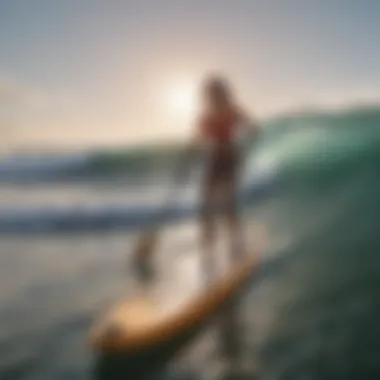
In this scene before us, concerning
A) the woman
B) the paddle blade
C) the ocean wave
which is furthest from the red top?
the paddle blade

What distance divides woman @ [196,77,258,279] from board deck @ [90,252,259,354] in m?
0.05

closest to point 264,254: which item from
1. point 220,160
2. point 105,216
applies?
point 220,160

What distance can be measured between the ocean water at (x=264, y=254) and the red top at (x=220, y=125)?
77 millimetres

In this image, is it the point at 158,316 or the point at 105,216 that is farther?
the point at 105,216

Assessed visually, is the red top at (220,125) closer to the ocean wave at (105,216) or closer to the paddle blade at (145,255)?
the ocean wave at (105,216)

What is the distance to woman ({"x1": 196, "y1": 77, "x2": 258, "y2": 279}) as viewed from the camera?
5.56ft

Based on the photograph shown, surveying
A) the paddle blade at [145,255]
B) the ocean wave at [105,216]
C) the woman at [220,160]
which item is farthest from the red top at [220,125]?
the paddle blade at [145,255]

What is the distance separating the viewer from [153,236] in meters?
1.70

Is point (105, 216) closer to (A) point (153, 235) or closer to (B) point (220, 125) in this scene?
(A) point (153, 235)

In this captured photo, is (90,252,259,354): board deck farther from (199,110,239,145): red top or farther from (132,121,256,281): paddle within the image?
(199,110,239,145): red top

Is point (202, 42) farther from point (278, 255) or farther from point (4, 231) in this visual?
point (4, 231)

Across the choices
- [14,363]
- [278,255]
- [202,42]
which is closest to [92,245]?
[14,363]

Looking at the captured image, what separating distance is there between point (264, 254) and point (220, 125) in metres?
0.33

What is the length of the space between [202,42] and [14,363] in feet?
2.96
